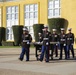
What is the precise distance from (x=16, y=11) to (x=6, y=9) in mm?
2055

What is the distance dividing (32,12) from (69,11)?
789 cm

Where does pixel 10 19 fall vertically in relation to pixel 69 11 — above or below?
below

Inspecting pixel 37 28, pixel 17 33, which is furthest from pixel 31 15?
pixel 37 28

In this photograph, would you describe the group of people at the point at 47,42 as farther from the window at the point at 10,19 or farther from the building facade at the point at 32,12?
the window at the point at 10,19

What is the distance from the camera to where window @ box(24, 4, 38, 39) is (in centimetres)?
4425

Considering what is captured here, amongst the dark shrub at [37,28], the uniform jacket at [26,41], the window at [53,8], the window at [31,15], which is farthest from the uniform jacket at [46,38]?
the window at [31,15]

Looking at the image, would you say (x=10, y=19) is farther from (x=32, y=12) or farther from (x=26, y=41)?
(x=26, y=41)

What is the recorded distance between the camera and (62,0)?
39062 millimetres

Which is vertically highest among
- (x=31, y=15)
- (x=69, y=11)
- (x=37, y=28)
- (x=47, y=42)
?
(x=69, y=11)

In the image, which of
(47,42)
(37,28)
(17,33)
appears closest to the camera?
(47,42)

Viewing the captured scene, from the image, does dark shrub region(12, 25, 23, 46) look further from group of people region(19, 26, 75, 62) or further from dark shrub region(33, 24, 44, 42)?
group of people region(19, 26, 75, 62)

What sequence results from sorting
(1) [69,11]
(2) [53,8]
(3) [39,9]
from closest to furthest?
(1) [69,11]
(2) [53,8]
(3) [39,9]

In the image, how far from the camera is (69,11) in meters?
38.3

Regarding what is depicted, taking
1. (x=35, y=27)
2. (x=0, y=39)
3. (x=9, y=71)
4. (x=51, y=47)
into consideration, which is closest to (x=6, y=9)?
(x=0, y=39)
